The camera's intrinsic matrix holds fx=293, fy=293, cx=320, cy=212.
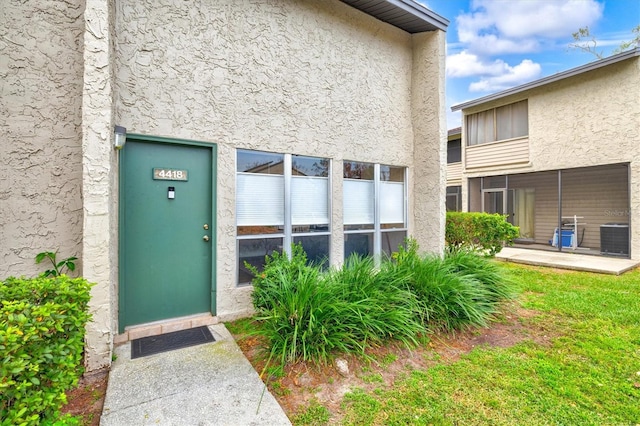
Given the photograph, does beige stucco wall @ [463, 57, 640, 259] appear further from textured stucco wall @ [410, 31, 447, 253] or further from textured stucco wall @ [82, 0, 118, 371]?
textured stucco wall @ [82, 0, 118, 371]

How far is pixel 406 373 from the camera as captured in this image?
3.26 metres

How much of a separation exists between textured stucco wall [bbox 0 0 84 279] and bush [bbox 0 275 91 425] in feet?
4.99

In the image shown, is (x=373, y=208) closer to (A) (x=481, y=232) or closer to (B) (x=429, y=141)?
(B) (x=429, y=141)

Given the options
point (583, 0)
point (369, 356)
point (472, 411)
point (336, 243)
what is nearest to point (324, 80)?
point (336, 243)

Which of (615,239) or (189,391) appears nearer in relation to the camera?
(189,391)

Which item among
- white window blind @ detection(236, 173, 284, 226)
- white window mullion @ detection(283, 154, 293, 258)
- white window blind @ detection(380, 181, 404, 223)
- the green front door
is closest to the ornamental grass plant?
white window mullion @ detection(283, 154, 293, 258)

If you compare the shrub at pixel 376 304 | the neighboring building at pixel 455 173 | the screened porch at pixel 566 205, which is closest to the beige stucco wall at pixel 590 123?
the screened porch at pixel 566 205

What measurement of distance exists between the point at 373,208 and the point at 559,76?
9555mm

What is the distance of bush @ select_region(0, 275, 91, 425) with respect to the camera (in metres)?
1.62

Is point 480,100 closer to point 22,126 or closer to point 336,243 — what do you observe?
point 336,243

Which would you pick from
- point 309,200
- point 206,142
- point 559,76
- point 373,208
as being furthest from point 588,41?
point 206,142

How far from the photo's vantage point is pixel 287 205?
16.8 feet

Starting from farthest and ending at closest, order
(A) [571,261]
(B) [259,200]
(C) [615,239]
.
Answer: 1. (C) [615,239]
2. (A) [571,261]
3. (B) [259,200]

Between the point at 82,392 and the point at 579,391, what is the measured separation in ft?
16.3
